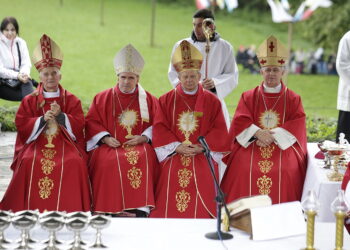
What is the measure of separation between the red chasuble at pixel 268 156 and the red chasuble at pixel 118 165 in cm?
69

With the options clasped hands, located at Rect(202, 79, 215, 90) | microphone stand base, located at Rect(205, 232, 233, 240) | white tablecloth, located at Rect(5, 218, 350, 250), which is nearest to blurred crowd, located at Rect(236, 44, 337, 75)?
clasped hands, located at Rect(202, 79, 215, 90)

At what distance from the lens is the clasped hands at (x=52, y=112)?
6375 mm

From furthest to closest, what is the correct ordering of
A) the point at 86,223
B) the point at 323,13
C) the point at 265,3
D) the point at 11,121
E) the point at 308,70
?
the point at 265,3, the point at 308,70, the point at 323,13, the point at 11,121, the point at 86,223

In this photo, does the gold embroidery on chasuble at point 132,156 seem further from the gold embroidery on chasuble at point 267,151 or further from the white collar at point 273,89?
the white collar at point 273,89

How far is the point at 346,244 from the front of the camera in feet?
15.0

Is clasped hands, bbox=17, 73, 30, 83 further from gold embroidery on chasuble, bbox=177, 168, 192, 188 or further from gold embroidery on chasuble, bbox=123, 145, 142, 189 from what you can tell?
gold embroidery on chasuble, bbox=177, 168, 192, 188

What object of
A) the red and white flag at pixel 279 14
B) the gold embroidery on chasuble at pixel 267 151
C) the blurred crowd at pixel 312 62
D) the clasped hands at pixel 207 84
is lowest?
the gold embroidery on chasuble at pixel 267 151

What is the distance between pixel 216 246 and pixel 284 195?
224cm

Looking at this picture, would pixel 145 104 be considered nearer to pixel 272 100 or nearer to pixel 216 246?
pixel 272 100

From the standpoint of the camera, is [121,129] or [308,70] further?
[308,70]

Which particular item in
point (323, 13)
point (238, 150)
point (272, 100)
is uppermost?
point (323, 13)

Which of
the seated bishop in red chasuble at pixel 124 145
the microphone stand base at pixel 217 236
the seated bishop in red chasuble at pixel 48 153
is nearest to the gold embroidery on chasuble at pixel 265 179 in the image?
the seated bishop in red chasuble at pixel 124 145

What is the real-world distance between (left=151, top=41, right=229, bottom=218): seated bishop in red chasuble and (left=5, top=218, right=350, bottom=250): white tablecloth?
1.60 metres

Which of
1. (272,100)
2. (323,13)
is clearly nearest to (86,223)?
(272,100)
